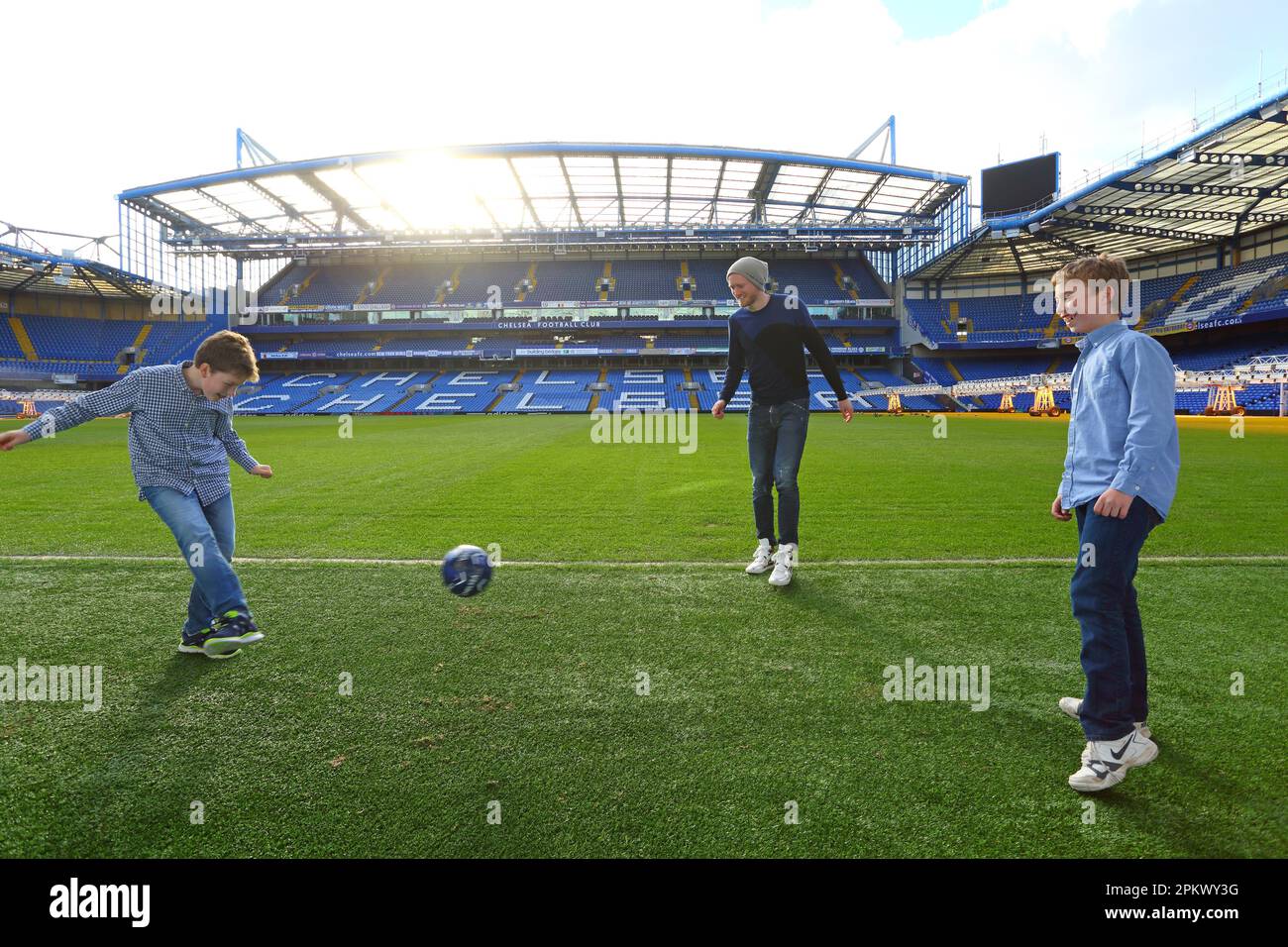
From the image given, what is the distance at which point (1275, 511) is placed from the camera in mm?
7469

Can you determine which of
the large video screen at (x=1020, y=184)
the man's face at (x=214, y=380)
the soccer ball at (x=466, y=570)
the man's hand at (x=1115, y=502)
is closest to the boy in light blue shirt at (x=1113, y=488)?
the man's hand at (x=1115, y=502)

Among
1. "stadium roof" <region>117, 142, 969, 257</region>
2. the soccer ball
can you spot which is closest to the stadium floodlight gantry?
"stadium roof" <region>117, 142, 969, 257</region>

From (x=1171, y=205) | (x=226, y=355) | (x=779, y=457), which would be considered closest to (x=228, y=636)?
(x=226, y=355)

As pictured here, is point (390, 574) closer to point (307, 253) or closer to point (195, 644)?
point (195, 644)

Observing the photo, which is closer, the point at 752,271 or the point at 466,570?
the point at 466,570

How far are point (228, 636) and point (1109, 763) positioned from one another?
3.97 meters

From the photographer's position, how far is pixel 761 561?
203 inches

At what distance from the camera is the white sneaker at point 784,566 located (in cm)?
477

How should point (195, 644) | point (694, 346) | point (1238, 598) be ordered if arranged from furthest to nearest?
point (694, 346) → point (1238, 598) → point (195, 644)

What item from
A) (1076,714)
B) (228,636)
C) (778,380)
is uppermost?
(778,380)

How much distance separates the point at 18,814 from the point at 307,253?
6622 centimetres

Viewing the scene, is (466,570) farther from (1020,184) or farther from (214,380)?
(1020,184)
